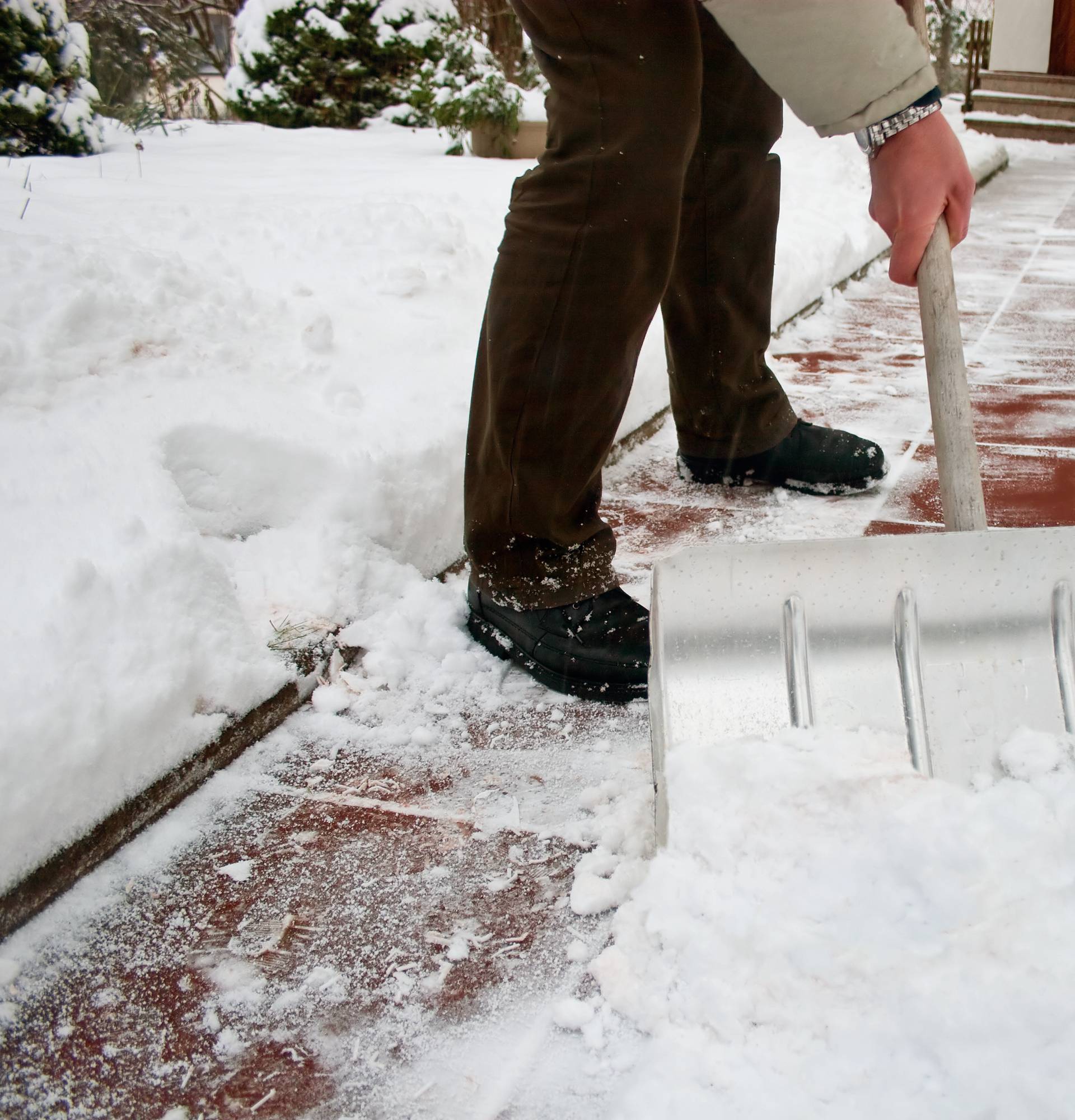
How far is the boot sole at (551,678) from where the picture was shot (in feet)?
5.29

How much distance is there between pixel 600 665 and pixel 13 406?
41.2 inches

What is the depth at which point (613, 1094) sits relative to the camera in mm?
958

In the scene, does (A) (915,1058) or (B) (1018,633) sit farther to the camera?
(B) (1018,633)

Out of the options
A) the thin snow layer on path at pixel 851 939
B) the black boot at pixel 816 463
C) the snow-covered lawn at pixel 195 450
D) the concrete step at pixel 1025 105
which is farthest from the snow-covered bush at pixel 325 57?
the thin snow layer on path at pixel 851 939

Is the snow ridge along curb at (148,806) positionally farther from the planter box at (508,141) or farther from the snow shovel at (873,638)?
the planter box at (508,141)

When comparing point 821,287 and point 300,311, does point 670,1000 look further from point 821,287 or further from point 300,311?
point 821,287

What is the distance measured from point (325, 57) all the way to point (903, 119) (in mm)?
8567

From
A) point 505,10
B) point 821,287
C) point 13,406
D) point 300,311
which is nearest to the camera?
point 13,406

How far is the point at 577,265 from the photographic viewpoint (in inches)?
57.9

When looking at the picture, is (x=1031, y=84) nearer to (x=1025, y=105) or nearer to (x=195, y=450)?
(x=1025, y=105)

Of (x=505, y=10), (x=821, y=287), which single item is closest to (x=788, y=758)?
(x=821, y=287)

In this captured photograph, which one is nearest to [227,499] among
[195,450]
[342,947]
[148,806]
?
[195,450]

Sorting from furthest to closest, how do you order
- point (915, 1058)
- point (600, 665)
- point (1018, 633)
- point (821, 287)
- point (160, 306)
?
point (821, 287)
point (160, 306)
point (600, 665)
point (1018, 633)
point (915, 1058)

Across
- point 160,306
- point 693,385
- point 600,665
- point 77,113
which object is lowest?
point 600,665
